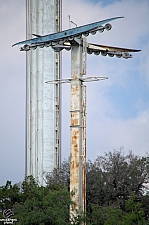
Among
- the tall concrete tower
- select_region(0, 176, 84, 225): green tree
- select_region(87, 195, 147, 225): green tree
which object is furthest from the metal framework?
the tall concrete tower

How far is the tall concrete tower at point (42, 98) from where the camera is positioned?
32594 mm

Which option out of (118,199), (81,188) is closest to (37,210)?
(81,188)

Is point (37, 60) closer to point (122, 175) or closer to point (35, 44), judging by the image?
point (122, 175)

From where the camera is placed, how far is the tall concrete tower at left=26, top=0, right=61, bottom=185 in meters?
32.6

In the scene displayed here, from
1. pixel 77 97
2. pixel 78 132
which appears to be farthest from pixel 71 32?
pixel 78 132

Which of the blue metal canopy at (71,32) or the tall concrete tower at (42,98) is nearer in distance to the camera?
the blue metal canopy at (71,32)

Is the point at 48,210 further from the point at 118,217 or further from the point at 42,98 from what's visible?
the point at 42,98

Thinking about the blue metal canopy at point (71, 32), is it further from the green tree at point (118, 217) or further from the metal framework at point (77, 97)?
the green tree at point (118, 217)

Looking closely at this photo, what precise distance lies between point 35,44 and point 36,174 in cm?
1745

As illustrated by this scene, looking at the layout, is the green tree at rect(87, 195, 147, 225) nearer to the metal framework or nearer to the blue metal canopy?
the metal framework

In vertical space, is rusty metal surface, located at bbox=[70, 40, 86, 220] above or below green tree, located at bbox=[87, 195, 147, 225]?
above

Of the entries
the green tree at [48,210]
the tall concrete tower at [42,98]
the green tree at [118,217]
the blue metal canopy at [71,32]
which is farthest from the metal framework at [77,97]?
the tall concrete tower at [42,98]

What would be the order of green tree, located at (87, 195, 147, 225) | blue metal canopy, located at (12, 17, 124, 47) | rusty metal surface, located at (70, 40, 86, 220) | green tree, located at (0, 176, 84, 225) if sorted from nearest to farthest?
blue metal canopy, located at (12, 17, 124, 47) < green tree, located at (87, 195, 147, 225) < rusty metal surface, located at (70, 40, 86, 220) < green tree, located at (0, 176, 84, 225)

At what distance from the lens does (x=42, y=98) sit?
108ft
